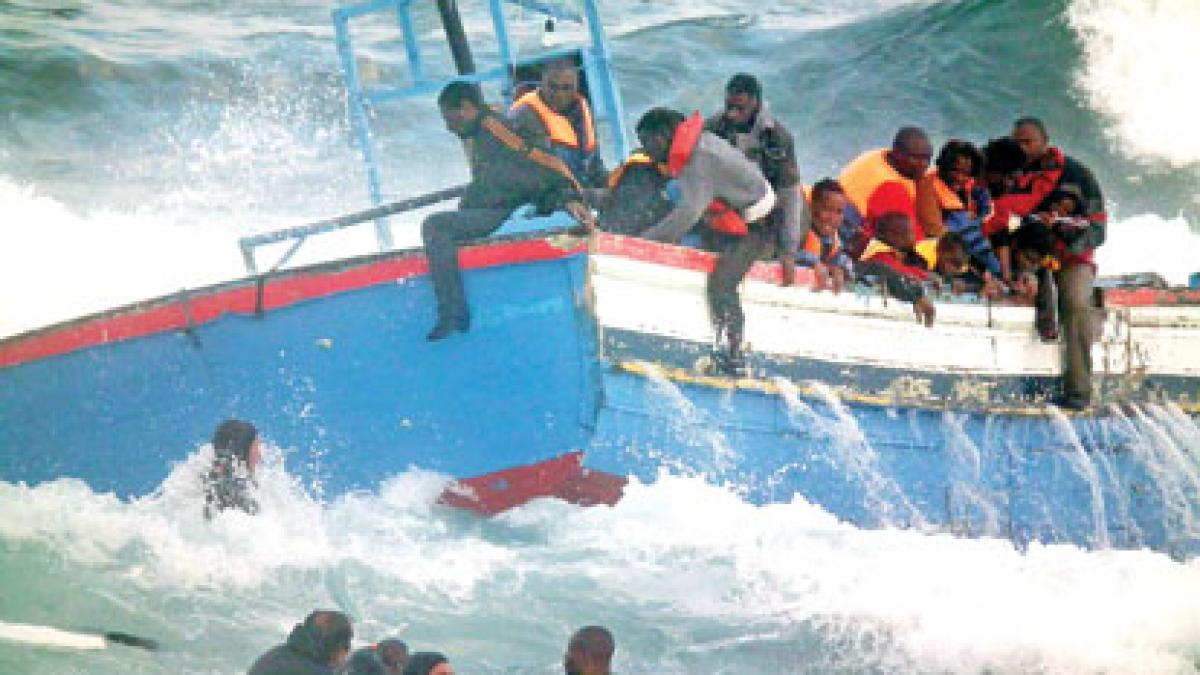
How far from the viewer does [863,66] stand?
71.1ft

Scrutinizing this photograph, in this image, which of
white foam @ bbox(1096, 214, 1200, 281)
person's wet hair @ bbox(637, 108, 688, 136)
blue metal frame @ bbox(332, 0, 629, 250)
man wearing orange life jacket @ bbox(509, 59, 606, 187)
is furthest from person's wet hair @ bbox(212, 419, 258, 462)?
white foam @ bbox(1096, 214, 1200, 281)

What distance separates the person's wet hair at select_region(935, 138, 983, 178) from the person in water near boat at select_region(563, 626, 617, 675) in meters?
3.37

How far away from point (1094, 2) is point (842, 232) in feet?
54.0

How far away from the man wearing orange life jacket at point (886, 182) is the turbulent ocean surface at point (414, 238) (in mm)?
1507

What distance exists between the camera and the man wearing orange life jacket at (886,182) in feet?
21.8

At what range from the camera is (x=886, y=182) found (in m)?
6.70

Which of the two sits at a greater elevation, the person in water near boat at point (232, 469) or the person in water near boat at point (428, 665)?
the person in water near boat at point (232, 469)

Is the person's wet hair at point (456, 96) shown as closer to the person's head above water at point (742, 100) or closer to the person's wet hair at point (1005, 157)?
the person's head above water at point (742, 100)

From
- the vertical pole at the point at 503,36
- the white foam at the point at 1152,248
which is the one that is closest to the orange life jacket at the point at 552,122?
the vertical pole at the point at 503,36

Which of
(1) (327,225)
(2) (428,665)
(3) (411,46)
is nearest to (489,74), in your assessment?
(3) (411,46)

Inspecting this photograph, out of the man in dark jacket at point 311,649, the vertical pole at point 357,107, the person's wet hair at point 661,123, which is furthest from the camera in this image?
the vertical pole at point 357,107

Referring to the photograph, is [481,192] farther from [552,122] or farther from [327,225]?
[327,225]

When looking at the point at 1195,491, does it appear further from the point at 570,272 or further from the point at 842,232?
the point at 570,272

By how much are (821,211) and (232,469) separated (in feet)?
10.1
